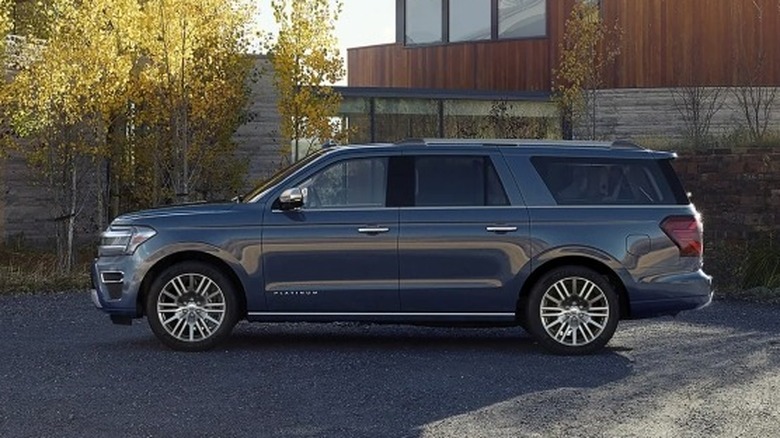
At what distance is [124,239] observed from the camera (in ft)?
38.4

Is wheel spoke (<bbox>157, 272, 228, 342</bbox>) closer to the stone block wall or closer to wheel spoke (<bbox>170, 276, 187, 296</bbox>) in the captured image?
wheel spoke (<bbox>170, 276, 187, 296</bbox>)

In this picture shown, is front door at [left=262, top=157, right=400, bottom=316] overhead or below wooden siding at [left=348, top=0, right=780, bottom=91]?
below

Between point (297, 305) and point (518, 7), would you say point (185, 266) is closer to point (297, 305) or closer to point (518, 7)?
point (297, 305)

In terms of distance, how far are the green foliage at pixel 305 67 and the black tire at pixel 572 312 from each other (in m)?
11.4

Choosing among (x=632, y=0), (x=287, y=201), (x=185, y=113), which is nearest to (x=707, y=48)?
(x=632, y=0)

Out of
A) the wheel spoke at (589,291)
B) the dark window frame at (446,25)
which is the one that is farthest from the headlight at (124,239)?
the dark window frame at (446,25)

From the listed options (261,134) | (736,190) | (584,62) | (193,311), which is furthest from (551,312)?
(584,62)

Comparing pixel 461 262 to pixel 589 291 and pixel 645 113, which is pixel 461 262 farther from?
pixel 645 113

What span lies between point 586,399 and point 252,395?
7.48 feet

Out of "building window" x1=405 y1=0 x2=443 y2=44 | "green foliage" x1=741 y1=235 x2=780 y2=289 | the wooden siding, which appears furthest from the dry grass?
"building window" x1=405 y1=0 x2=443 y2=44

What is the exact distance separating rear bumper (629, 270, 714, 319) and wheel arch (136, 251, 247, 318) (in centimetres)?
334

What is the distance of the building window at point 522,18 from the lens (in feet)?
104

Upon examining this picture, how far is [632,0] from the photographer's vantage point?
30.0 metres

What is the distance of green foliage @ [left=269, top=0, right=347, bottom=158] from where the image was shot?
2236 cm
